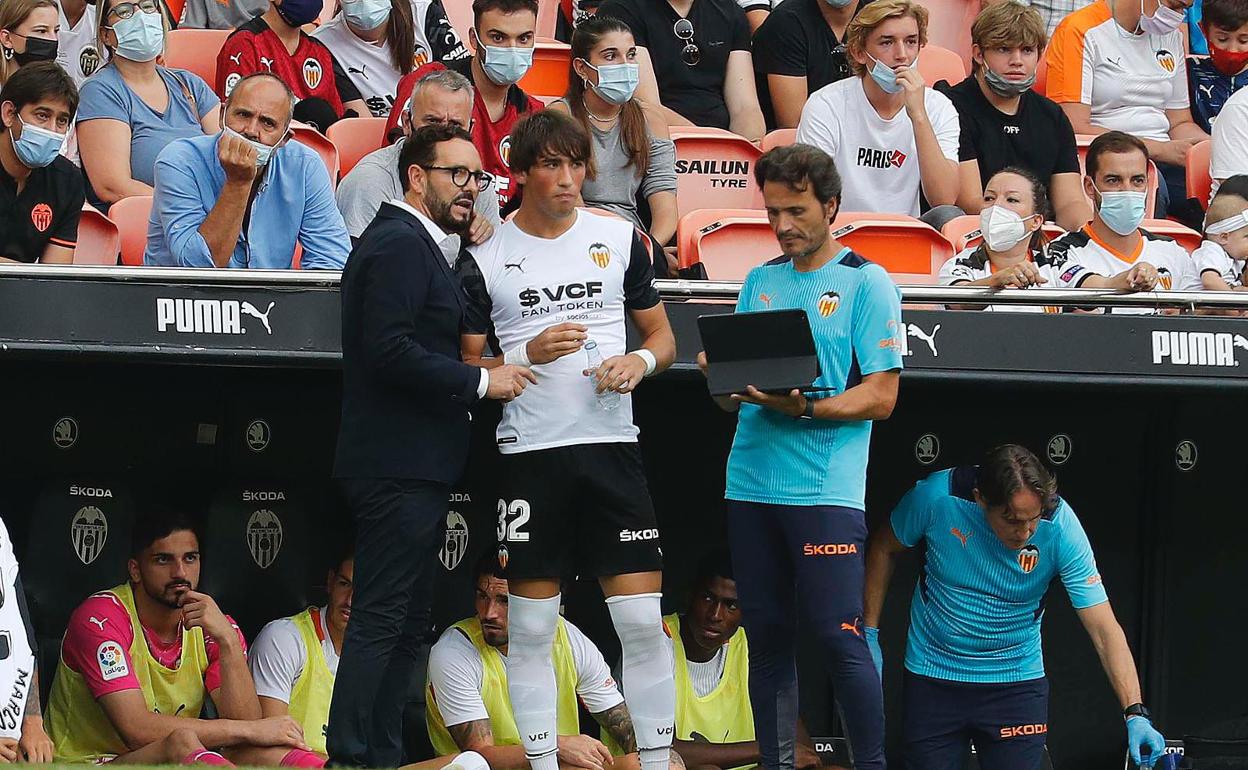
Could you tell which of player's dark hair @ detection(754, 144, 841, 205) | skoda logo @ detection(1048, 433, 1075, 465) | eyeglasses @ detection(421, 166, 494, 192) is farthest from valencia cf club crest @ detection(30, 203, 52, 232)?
skoda logo @ detection(1048, 433, 1075, 465)

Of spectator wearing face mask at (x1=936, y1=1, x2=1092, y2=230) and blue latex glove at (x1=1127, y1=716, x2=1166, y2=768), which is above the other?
spectator wearing face mask at (x1=936, y1=1, x2=1092, y2=230)

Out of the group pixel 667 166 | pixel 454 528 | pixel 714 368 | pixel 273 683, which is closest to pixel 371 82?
pixel 667 166

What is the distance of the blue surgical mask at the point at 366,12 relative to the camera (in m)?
7.65

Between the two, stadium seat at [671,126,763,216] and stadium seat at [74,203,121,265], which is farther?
stadium seat at [671,126,763,216]

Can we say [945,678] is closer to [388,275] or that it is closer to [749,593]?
[749,593]

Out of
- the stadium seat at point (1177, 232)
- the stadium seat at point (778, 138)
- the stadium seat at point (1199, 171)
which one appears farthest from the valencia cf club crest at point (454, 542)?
the stadium seat at point (1199, 171)

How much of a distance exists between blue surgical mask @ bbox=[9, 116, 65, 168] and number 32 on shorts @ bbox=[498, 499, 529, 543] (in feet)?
7.37

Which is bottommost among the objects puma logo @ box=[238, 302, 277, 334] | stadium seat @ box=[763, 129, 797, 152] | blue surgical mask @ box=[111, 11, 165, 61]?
puma logo @ box=[238, 302, 277, 334]

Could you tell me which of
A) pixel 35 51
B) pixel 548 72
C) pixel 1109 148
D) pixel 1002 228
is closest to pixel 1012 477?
pixel 1002 228

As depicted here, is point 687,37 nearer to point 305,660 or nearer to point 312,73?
point 312,73

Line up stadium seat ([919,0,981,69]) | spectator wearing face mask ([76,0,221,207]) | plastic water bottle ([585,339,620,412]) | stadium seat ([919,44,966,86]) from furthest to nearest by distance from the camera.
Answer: stadium seat ([919,0,981,69])
stadium seat ([919,44,966,86])
spectator wearing face mask ([76,0,221,207])
plastic water bottle ([585,339,620,412])

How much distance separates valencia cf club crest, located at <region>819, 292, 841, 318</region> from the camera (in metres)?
4.98

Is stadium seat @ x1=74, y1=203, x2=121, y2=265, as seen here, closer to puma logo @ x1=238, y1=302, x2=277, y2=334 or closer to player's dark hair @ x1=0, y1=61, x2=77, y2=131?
player's dark hair @ x1=0, y1=61, x2=77, y2=131

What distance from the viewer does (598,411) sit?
4.96m
